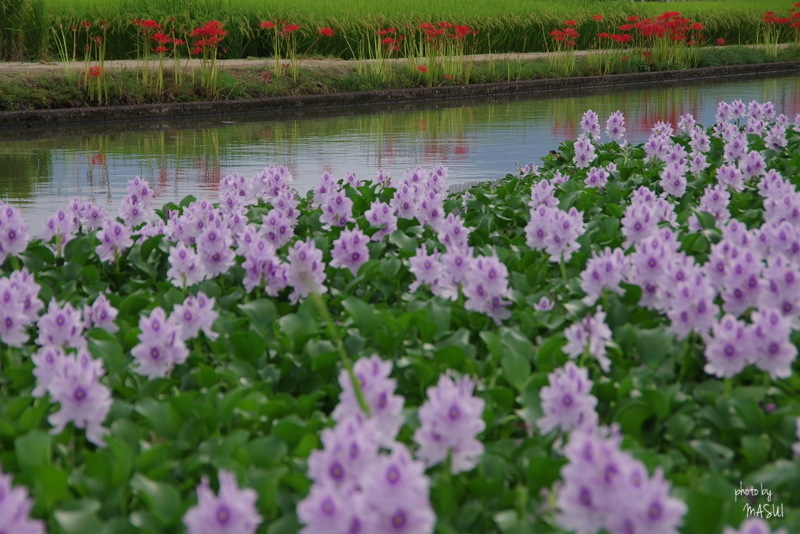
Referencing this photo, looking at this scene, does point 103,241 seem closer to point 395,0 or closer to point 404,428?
point 404,428

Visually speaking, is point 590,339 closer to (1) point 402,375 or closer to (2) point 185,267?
(1) point 402,375

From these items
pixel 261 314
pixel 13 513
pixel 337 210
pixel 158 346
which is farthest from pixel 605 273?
pixel 13 513

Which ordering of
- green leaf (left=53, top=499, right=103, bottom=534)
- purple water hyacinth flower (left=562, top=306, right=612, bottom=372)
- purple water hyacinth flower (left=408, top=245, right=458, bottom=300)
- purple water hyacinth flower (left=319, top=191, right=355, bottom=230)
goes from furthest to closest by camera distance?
purple water hyacinth flower (left=319, top=191, right=355, bottom=230), purple water hyacinth flower (left=408, top=245, right=458, bottom=300), purple water hyacinth flower (left=562, top=306, right=612, bottom=372), green leaf (left=53, top=499, right=103, bottom=534)

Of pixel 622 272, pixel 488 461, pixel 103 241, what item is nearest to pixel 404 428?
pixel 488 461

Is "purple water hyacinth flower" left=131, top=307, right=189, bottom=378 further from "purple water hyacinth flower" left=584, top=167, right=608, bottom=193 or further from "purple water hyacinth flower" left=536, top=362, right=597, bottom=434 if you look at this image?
"purple water hyacinth flower" left=584, top=167, right=608, bottom=193

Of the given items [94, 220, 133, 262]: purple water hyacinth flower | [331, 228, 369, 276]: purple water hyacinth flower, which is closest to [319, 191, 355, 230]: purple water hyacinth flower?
[331, 228, 369, 276]: purple water hyacinth flower

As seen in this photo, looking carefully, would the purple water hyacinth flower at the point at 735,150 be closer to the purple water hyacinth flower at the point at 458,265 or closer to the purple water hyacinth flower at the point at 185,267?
the purple water hyacinth flower at the point at 458,265

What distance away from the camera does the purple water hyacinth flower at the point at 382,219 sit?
4.65 m

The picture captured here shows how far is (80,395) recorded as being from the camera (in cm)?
258

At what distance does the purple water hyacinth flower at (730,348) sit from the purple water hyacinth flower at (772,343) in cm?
2

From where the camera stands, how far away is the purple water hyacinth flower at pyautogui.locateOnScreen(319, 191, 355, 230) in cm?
481

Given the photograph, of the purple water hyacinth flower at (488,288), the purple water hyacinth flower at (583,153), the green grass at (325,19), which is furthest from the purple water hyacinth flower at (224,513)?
the green grass at (325,19)

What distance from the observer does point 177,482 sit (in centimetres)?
249

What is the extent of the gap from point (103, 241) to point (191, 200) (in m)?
1.30
